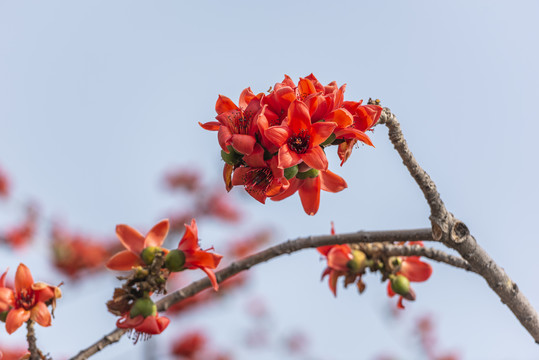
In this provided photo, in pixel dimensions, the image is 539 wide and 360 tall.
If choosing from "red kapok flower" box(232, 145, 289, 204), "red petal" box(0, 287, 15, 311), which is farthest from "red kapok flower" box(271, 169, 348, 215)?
"red petal" box(0, 287, 15, 311)

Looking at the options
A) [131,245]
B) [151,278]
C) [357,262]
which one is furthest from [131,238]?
[357,262]

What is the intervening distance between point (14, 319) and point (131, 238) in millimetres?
527

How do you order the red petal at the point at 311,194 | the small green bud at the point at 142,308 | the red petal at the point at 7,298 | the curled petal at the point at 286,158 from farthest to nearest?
the red petal at the point at 7,298, the small green bud at the point at 142,308, the red petal at the point at 311,194, the curled petal at the point at 286,158

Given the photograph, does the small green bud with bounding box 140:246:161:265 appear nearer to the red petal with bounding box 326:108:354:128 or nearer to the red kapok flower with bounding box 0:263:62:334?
the red kapok flower with bounding box 0:263:62:334

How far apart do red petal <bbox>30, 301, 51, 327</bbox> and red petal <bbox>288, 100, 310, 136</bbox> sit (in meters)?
1.25

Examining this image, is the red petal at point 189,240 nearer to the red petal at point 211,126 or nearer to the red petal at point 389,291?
the red petal at point 211,126

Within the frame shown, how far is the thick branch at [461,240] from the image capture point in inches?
64.4

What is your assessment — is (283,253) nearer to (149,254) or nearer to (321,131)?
(149,254)

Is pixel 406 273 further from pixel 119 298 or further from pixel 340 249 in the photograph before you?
pixel 119 298

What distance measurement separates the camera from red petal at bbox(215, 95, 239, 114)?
1.52 meters

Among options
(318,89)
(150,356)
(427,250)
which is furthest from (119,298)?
(150,356)

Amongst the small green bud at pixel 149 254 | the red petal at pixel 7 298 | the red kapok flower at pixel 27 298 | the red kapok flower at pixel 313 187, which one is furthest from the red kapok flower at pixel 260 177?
the red petal at pixel 7 298

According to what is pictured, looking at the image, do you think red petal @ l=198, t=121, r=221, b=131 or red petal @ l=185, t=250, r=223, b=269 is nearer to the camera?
red petal @ l=198, t=121, r=221, b=131

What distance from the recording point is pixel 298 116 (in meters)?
1.36
